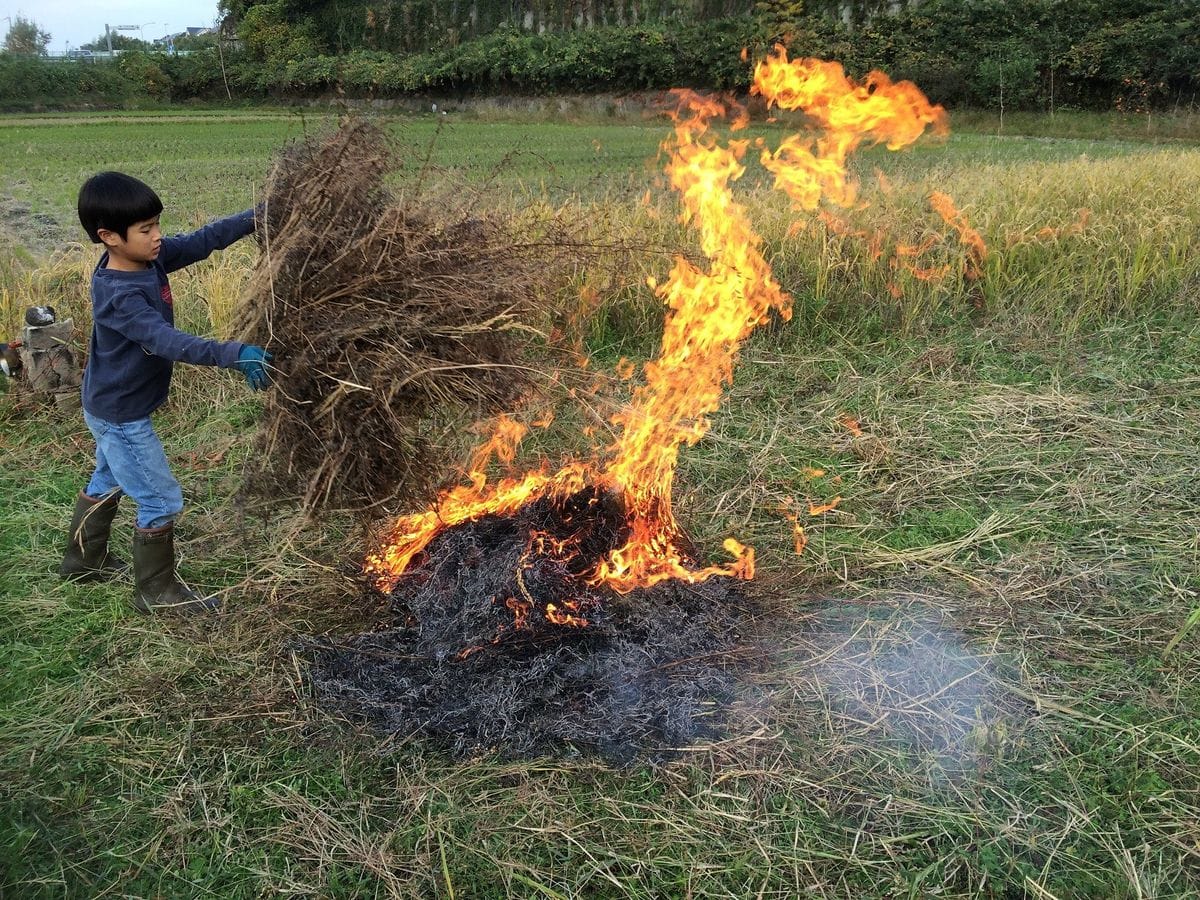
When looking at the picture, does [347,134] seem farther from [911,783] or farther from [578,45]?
[578,45]

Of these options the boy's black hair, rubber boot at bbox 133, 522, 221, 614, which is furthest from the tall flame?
the boy's black hair

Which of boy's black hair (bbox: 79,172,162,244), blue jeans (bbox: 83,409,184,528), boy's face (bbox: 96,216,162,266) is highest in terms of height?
boy's black hair (bbox: 79,172,162,244)

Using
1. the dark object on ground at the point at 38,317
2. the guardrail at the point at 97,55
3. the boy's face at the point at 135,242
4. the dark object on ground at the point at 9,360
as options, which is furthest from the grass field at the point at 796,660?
the guardrail at the point at 97,55

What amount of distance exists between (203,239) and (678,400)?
2121 millimetres

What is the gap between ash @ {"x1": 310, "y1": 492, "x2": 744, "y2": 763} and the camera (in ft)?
8.96

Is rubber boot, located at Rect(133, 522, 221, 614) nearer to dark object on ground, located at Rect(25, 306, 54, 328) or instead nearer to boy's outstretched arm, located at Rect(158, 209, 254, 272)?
boy's outstretched arm, located at Rect(158, 209, 254, 272)

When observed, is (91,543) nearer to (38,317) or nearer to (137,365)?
(137,365)

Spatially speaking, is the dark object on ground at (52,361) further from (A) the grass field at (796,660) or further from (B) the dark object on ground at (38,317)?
(A) the grass field at (796,660)

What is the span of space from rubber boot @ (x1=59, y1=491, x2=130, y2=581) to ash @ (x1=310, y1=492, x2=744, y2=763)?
4.14 ft

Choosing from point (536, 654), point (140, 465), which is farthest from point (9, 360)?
point (536, 654)

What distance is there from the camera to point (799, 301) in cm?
645

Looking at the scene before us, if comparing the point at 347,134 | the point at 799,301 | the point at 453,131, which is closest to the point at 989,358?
the point at 799,301

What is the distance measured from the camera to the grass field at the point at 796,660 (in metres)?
2.31

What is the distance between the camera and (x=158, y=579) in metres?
3.45
